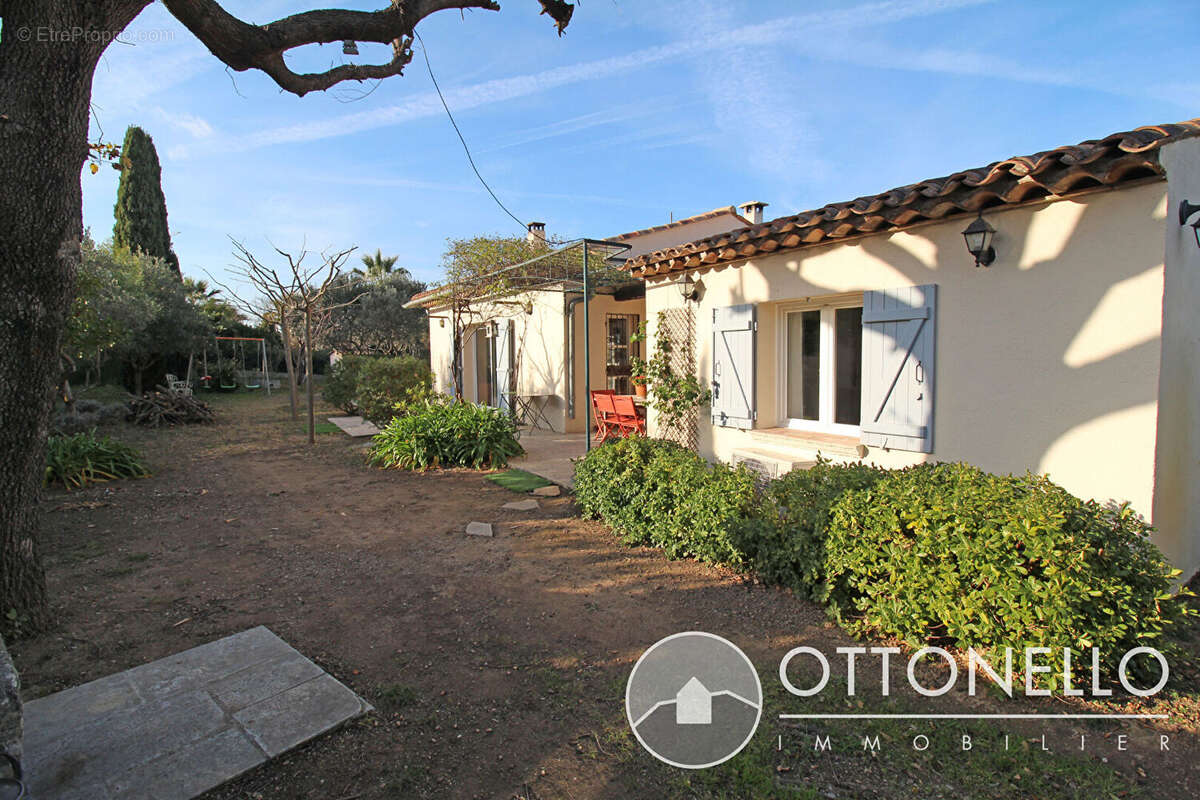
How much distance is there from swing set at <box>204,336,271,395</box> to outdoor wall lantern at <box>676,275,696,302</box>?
19.2 metres

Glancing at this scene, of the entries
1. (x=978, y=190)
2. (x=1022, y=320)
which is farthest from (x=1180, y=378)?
(x=978, y=190)

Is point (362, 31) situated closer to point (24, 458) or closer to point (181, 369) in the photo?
point (24, 458)

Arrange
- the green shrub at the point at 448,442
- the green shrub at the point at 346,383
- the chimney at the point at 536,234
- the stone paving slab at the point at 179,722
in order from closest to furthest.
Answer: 1. the stone paving slab at the point at 179,722
2. the green shrub at the point at 448,442
3. the chimney at the point at 536,234
4. the green shrub at the point at 346,383

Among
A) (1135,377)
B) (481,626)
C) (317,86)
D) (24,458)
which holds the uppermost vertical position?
(317,86)

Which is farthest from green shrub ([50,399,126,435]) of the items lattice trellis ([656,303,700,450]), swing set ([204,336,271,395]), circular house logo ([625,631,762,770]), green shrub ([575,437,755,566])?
circular house logo ([625,631,762,770])

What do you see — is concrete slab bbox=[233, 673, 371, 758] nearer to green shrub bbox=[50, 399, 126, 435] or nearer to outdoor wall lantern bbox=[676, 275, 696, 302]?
outdoor wall lantern bbox=[676, 275, 696, 302]

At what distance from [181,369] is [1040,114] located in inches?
990

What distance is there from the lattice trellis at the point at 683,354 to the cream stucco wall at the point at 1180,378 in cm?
393

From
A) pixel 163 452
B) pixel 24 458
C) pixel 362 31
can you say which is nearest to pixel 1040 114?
pixel 362 31

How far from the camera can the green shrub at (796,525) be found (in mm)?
3453

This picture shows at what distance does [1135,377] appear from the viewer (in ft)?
11.1

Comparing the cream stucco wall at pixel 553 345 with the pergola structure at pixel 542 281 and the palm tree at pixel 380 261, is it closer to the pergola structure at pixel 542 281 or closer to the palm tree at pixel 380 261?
the pergola structure at pixel 542 281

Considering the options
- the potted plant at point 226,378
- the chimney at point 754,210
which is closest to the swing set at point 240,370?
the potted plant at point 226,378

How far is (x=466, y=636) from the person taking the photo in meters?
3.26
